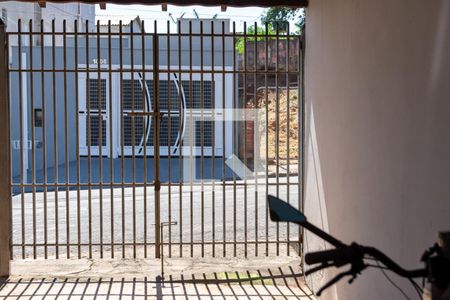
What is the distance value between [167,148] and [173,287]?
12.1 ft

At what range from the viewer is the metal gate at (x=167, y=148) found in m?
5.72

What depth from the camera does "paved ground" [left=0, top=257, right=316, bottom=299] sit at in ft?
16.5

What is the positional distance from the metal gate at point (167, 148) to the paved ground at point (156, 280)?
18cm

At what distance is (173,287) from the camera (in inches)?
205

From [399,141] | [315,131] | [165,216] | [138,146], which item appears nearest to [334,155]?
[315,131]

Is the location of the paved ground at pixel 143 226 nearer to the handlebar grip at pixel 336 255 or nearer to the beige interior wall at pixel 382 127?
the beige interior wall at pixel 382 127

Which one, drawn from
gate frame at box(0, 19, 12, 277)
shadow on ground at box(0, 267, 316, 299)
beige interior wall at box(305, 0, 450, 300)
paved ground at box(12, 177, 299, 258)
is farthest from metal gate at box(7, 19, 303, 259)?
beige interior wall at box(305, 0, 450, 300)

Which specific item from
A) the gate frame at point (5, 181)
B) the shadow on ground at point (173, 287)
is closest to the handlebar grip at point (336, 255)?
the shadow on ground at point (173, 287)

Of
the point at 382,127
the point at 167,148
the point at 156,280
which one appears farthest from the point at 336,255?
the point at 167,148

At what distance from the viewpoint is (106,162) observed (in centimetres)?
1720

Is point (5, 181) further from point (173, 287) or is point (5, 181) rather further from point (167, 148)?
point (167, 148)

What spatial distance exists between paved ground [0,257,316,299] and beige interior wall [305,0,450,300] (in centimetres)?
63

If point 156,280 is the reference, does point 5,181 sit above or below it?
above

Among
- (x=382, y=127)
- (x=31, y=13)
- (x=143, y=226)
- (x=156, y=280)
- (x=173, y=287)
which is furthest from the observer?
(x=31, y=13)
